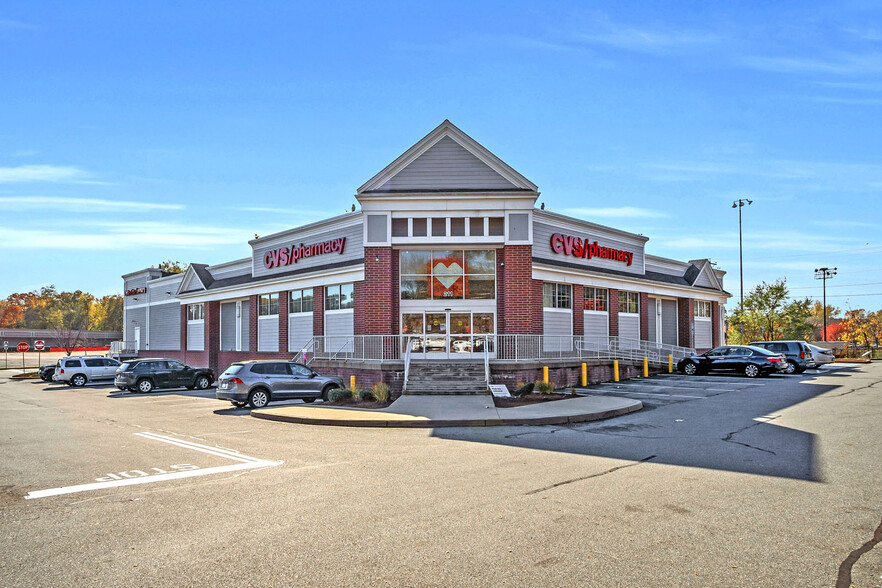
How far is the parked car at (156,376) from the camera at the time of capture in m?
27.6

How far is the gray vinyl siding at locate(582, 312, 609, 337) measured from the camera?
2969 centimetres

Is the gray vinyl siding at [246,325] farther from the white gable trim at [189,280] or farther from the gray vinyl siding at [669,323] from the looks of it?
the gray vinyl siding at [669,323]

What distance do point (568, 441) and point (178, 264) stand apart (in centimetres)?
8953

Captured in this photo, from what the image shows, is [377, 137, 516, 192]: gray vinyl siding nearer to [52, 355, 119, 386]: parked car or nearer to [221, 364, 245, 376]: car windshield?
[221, 364, 245, 376]: car windshield

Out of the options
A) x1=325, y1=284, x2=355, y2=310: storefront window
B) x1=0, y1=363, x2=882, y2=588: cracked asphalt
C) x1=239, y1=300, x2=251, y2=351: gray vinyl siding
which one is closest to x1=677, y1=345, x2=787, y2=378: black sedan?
x1=0, y1=363, x2=882, y2=588: cracked asphalt

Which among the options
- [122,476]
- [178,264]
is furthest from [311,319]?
[178,264]

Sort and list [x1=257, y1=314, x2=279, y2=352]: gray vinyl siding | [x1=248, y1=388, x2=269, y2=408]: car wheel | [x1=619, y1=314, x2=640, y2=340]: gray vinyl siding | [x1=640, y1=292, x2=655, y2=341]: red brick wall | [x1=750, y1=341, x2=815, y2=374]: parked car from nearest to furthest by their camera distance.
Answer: [x1=248, y1=388, x2=269, y2=408]: car wheel < [x1=750, y1=341, x2=815, y2=374]: parked car < [x1=619, y1=314, x2=640, y2=340]: gray vinyl siding < [x1=257, y1=314, x2=279, y2=352]: gray vinyl siding < [x1=640, y1=292, x2=655, y2=341]: red brick wall

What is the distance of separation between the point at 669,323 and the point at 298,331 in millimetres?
21179

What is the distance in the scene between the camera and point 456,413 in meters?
16.2

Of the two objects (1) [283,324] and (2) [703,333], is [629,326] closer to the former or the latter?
(2) [703,333]

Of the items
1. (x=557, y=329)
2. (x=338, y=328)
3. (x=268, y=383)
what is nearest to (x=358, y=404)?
(x=268, y=383)

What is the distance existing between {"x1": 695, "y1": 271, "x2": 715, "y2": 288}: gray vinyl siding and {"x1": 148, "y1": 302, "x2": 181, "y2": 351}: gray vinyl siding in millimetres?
34333

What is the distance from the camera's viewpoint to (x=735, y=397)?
19.5 m

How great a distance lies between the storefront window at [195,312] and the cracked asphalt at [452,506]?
2627 cm
